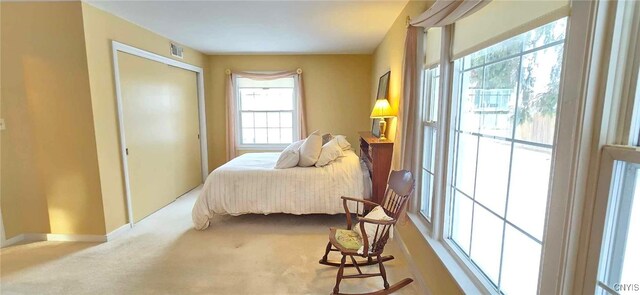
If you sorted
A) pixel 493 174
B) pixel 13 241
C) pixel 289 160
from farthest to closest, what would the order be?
pixel 289 160 → pixel 13 241 → pixel 493 174

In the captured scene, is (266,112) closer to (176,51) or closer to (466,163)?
(176,51)

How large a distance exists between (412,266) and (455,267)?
2.28ft

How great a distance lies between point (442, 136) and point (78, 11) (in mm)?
3323

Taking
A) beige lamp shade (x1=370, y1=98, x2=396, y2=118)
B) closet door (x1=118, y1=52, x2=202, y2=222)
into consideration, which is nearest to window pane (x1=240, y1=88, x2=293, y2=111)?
closet door (x1=118, y1=52, x2=202, y2=222)

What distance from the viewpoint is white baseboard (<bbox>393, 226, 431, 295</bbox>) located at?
A: 6.64 ft

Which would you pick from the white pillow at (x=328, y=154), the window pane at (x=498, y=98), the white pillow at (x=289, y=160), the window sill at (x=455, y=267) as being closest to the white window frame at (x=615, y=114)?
the window pane at (x=498, y=98)

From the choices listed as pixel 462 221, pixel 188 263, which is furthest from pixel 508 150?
pixel 188 263

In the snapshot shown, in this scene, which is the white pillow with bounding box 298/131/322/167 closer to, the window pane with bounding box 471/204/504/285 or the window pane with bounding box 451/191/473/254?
the window pane with bounding box 451/191/473/254

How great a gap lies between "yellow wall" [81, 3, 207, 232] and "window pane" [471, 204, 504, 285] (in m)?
3.29

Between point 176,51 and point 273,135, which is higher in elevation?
point 176,51

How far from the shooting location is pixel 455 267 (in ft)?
5.40

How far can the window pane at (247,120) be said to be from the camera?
5.39 m

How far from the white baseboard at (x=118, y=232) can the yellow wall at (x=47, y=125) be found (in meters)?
0.10

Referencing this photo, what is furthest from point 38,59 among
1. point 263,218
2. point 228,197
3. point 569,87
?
point 569,87
